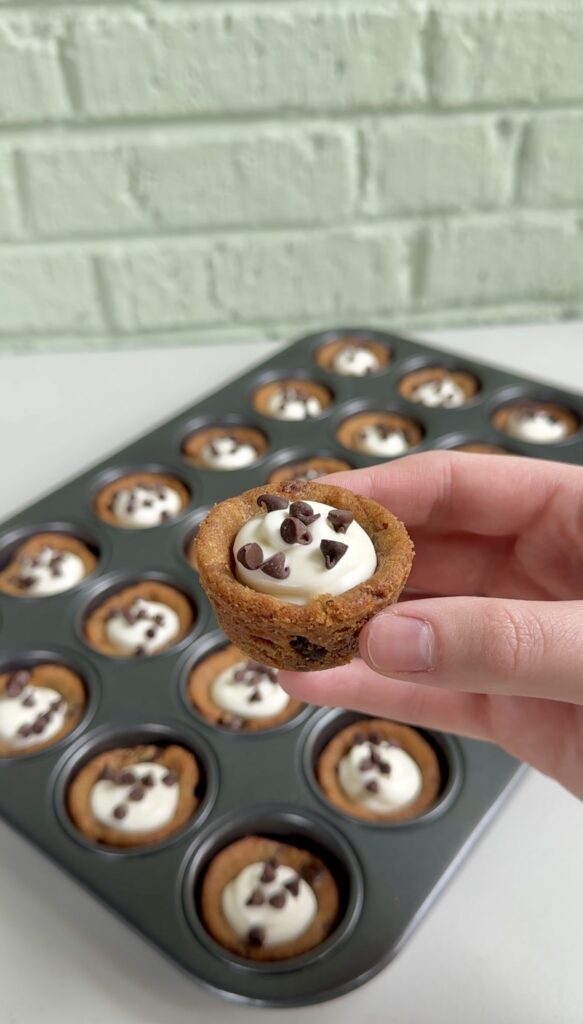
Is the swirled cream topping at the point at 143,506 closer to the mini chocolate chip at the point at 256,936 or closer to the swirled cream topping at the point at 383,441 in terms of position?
the swirled cream topping at the point at 383,441

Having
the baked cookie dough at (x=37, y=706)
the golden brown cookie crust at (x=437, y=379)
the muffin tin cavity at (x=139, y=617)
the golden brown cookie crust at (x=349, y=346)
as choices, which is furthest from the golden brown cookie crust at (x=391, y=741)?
the golden brown cookie crust at (x=349, y=346)

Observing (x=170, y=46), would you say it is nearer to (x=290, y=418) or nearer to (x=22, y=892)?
(x=290, y=418)

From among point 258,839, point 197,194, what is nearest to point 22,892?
point 258,839

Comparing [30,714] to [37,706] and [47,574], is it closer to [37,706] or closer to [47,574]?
[37,706]

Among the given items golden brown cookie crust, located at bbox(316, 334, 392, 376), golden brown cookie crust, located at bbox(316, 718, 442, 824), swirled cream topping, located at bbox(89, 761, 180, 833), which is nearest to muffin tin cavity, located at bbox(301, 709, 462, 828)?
golden brown cookie crust, located at bbox(316, 718, 442, 824)

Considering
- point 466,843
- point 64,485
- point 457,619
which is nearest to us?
point 457,619

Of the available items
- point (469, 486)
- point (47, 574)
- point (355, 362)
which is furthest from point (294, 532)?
point (355, 362)
